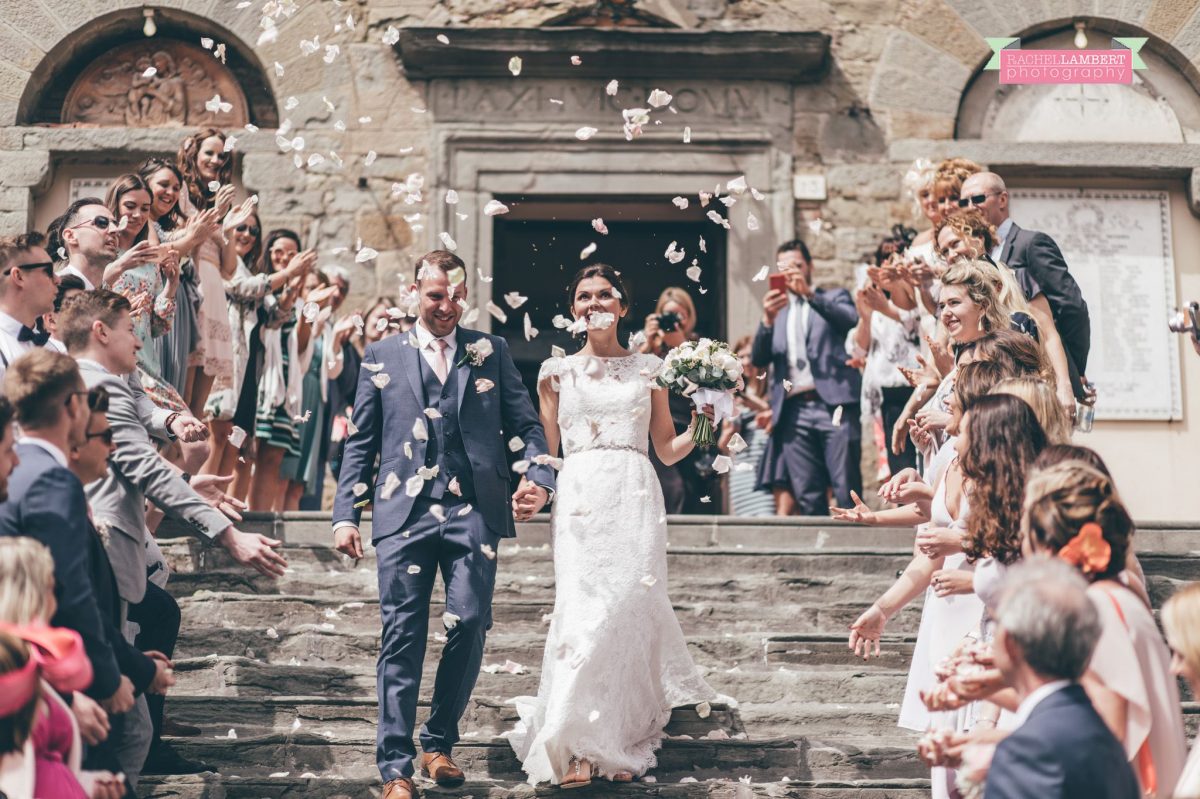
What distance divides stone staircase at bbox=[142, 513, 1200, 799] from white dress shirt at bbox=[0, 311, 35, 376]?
5.33 feet

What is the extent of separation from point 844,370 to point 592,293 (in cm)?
355

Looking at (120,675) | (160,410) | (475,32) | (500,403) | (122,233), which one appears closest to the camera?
(120,675)

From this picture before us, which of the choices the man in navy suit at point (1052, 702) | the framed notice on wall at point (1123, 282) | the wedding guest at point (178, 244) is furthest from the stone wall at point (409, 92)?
the man in navy suit at point (1052, 702)

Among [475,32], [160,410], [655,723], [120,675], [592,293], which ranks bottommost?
[655,723]

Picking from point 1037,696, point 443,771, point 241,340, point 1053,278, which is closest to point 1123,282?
point 1053,278

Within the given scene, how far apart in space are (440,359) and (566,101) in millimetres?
6744

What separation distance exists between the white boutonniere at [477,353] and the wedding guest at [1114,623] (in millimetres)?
2747

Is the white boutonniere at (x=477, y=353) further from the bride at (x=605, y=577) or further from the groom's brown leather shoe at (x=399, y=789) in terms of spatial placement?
the groom's brown leather shoe at (x=399, y=789)

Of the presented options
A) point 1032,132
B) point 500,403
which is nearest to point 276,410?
point 500,403

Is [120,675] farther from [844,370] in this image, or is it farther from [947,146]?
[947,146]

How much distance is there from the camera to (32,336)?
5707 millimetres

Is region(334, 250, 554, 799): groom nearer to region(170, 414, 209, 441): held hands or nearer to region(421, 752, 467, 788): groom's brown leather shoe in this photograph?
region(421, 752, 467, 788): groom's brown leather shoe

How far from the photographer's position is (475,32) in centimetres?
1239

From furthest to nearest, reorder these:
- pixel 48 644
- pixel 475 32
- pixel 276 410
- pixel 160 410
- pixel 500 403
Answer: pixel 475 32 → pixel 276 410 → pixel 500 403 → pixel 160 410 → pixel 48 644
